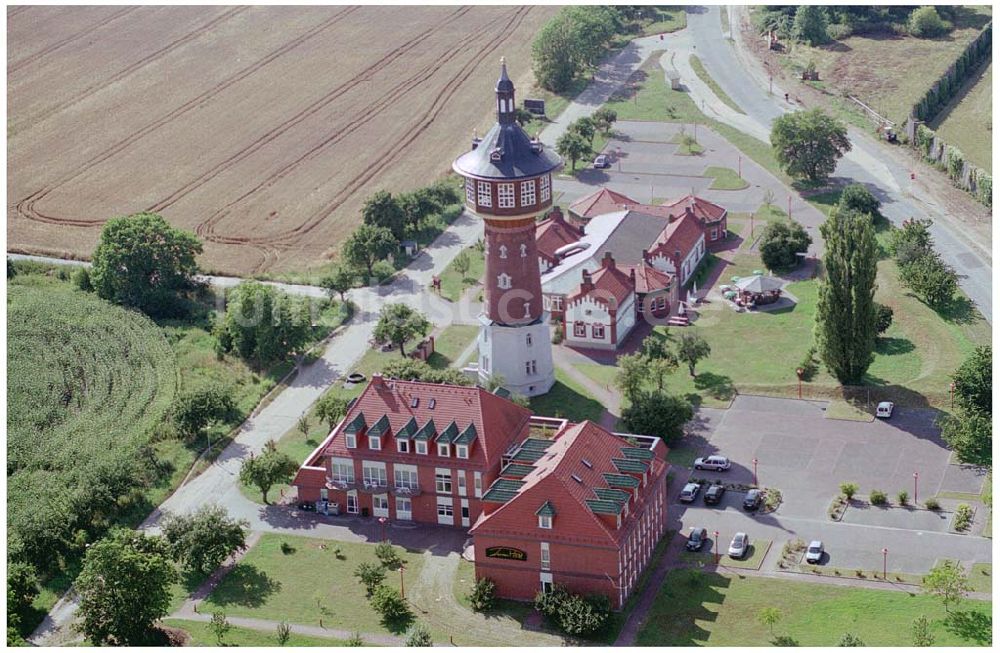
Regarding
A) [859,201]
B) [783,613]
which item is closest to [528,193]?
[783,613]

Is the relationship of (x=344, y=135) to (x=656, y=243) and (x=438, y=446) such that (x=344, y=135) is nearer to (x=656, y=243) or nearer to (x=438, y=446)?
(x=656, y=243)

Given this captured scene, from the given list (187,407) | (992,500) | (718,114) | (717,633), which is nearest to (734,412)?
(992,500)

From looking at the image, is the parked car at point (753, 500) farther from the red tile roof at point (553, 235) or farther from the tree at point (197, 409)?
the red tile roof at point (553, 235)

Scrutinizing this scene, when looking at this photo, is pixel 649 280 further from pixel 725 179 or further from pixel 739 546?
pixel 739 546

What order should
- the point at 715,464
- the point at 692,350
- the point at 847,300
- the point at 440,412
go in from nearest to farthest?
the point at 440,412
the point at 715,464
the point at 847,300
the point at 692,350

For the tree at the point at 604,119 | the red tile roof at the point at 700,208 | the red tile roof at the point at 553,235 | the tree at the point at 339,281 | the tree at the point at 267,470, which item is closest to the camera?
the tree at the point at 267,470

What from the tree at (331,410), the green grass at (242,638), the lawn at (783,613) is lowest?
the green grass at (242,638)

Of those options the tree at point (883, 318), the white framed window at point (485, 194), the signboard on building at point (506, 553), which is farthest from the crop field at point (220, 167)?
the signboard on building at point (506, 553)
